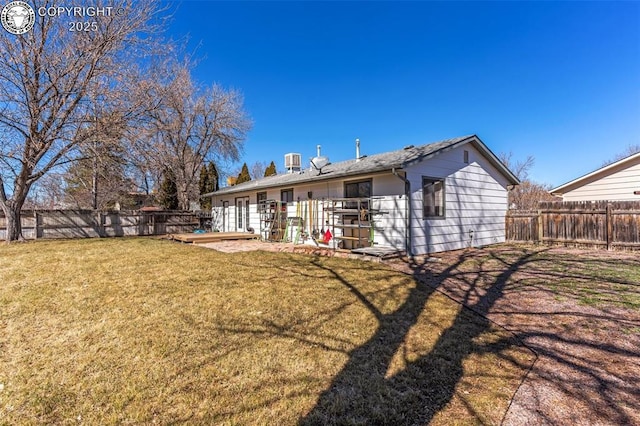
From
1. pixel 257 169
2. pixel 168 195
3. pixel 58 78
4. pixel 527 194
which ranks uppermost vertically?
pixel 257 169

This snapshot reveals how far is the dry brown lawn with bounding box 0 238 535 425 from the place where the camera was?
204 centimetres

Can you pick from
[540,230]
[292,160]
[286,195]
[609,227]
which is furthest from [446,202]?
[292,160]

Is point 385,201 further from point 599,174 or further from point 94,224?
point 94,224

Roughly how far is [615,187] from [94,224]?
21.5 meters

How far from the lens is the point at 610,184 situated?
422 inches

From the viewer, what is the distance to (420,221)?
7.90m

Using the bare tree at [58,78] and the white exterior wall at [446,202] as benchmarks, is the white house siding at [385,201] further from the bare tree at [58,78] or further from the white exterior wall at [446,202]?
the bare tree at [58,78]

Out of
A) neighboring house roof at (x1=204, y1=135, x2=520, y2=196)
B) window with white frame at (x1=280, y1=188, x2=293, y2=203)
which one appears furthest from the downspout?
window with white frame at (x1=280, y1=188, x2=293, y2=203)

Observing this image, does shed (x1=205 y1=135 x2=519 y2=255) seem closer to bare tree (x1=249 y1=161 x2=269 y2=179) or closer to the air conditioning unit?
the air conditioning unit

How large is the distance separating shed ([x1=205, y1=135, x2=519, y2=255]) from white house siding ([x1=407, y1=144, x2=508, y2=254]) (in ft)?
0.09

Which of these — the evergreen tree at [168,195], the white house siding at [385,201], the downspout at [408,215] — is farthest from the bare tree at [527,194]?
the evergreen tree at [168,195]

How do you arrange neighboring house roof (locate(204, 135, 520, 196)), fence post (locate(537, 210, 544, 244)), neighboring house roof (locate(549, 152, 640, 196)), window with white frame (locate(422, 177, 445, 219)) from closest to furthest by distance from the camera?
neighboring house roof (locate(204, 135, 520, 196))
window with white frame (locate(422, 177, 445, 219))
neighboring house roof (locate(549, 152, 640, 196))
fence post (locate(537, 210, 544, 244))

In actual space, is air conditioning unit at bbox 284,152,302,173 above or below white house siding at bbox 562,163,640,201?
above

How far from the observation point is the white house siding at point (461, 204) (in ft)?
25.9
